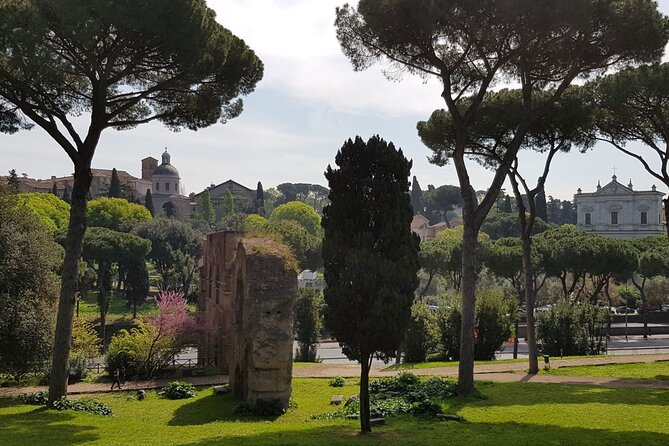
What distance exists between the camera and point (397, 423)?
1309 cm

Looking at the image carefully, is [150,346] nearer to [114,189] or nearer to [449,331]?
[449,331]

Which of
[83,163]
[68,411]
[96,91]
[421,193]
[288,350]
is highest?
[421,193]

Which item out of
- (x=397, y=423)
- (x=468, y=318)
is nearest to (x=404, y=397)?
(x=468, y=318)

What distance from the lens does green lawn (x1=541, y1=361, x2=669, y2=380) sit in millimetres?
21047

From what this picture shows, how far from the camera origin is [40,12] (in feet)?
50.8

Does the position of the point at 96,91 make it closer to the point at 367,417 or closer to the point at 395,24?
the point at 395,24

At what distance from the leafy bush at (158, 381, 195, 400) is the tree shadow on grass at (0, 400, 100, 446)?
394 centimetres

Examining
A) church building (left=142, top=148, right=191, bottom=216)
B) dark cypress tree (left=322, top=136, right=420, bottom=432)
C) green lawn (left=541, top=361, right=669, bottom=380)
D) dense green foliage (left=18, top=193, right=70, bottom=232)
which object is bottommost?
green lawn (left=541, top=361, right=669, bottom=380)

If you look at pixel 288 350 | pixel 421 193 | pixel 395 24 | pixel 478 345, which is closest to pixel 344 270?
pixel 288 350

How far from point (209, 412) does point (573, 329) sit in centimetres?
1817

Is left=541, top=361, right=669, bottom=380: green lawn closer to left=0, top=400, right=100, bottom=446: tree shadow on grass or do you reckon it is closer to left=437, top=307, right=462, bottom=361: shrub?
left=437, top=307, right=462, bottom=361: shrub

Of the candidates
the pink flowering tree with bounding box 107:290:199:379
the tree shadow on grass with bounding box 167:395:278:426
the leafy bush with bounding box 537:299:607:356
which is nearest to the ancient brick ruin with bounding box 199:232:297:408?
the tree shadow on grass with bounding box 167:395:278:426

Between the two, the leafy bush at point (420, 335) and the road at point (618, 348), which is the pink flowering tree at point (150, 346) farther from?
the road at point (618, 348)

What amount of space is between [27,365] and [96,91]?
8.88 m
